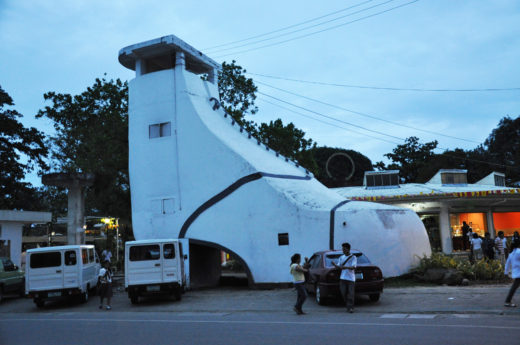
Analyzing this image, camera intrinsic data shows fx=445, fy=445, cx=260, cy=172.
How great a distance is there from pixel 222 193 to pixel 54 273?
23.4 ft

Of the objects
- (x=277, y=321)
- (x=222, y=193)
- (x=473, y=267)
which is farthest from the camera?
(x=222, y=193)

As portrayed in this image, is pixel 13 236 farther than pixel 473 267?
Yes

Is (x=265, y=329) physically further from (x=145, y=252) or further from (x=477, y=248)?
(x=477, y=248)

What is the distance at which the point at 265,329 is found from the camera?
905 centimetres

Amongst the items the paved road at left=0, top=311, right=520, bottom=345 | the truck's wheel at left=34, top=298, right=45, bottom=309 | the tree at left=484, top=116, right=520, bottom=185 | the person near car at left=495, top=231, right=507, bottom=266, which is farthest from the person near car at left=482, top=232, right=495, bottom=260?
the tree at left=484, top=116, right=520, bottom=185

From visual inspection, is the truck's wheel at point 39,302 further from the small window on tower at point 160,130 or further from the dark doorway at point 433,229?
the dark doorway at point 433,229

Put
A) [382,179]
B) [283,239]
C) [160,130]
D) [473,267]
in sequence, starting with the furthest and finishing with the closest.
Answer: [382,179] < [160,130] < [283,239] < [473,267]

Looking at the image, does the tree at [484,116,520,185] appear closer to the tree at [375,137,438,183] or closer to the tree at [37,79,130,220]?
the tree at [375,137,438,183]

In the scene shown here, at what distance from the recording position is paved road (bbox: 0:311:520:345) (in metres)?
7.54

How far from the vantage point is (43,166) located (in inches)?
1458

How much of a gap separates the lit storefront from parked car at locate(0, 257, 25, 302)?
18.2m

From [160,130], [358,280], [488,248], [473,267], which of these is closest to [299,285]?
[358,280]

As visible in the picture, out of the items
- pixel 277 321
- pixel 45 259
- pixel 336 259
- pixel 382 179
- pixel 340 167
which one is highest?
pixel 340 167

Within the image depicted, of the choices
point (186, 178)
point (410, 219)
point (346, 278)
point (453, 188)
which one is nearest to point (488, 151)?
point (453, 188)
